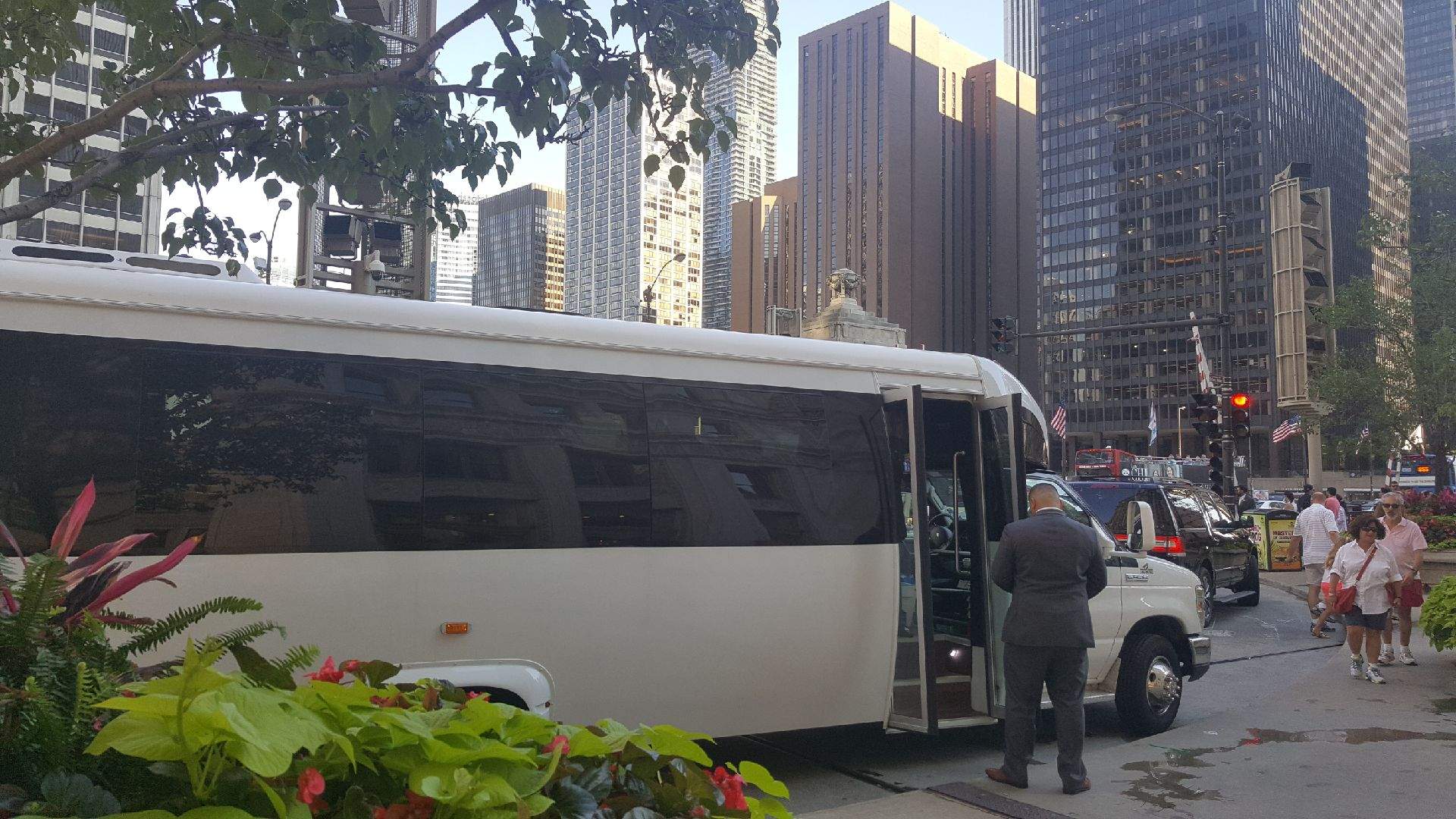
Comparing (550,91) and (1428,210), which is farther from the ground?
(1428,210)

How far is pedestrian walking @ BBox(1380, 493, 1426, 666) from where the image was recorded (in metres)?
11.6

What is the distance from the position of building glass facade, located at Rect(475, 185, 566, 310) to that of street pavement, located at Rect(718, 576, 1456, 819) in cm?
8546

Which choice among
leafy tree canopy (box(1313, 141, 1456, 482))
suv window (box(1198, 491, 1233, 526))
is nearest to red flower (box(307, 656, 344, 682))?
suv window (box(1198, 491, 1233, 526))

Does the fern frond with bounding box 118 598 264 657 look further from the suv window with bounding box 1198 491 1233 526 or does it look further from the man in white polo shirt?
the suv window with bounding box 1198 491 1233 526

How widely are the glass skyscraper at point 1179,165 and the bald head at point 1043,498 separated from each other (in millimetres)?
116132

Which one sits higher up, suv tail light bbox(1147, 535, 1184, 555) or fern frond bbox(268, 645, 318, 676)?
fern frond bbox(268, 645, 318, 676)

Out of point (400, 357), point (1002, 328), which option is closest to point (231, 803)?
point (400, 357)

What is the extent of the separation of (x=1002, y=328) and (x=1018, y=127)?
133262mm

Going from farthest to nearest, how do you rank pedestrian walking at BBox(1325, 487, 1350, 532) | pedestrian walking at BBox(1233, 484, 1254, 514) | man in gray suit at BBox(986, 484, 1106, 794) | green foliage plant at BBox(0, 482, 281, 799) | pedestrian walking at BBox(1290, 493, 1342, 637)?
pedestrian walking at BBox(1233, 484, 1254, 514) → pedestrian walking at BBox(1325, 487, 1350, 532) → pedestrian walking at BBox(1290, 493, 1342, 637) → man in gray suit at BBox(986, 484, 1106, 794) → green foliage plant at BBox(0, 482, 281, 799)

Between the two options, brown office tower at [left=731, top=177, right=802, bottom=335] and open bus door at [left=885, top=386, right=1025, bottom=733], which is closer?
open bus door at [left=885, top=386, right=1025, bottom=733]

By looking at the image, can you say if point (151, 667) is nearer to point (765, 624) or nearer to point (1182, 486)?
point (765, 624)

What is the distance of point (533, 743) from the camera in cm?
161

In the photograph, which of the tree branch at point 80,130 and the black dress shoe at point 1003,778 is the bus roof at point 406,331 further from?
the black dress shoe at point 1003,778

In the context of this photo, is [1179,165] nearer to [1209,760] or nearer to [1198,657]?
[1198,657]
